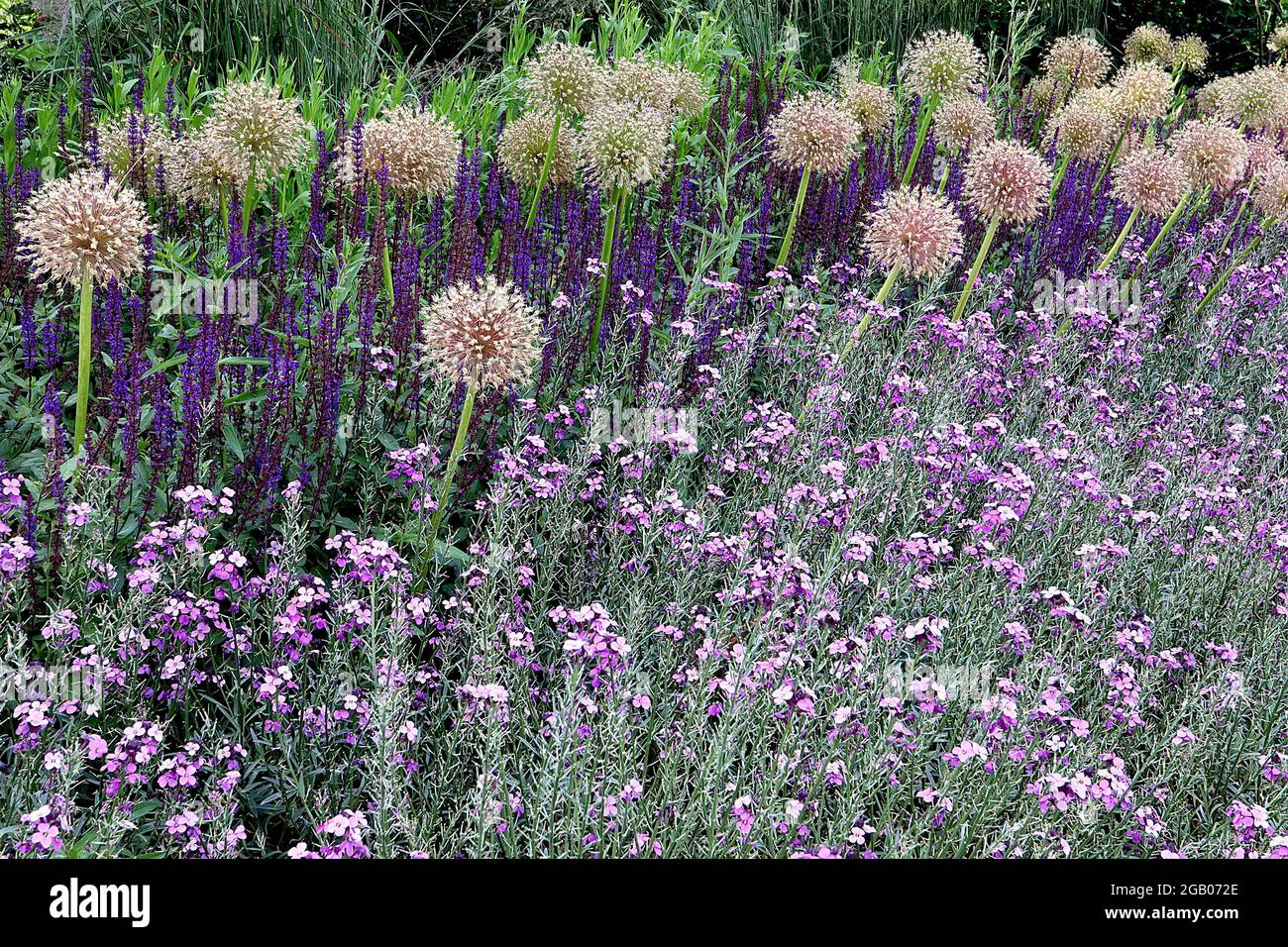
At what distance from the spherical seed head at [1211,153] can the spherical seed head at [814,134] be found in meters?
1.82

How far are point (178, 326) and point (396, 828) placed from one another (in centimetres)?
213

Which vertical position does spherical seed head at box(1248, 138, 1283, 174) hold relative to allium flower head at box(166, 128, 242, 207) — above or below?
above

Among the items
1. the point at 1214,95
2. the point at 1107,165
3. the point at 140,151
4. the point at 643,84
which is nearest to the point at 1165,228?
the point at 1107,165

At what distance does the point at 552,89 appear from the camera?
13.5ft

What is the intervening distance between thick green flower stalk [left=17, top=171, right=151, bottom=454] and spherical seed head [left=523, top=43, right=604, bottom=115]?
178 cm

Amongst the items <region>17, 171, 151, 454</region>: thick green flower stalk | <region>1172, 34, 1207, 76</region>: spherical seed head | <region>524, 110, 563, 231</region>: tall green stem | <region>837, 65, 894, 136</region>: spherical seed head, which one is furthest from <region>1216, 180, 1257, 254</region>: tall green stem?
<region>17, 171, 151, 454</region>: thick green flower stalk

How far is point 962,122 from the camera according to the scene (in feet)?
17.7

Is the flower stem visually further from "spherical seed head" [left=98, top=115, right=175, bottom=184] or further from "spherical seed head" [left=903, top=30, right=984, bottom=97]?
"spherical seed head" [left=903, top=30, right=984, bottom=97]

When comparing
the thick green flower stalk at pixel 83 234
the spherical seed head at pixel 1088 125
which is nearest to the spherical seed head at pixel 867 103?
the spherical seed head at pixel 1088 125

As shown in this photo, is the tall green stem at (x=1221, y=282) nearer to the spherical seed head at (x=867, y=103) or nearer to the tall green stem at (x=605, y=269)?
the spherical seed head at (x=867, y=103)

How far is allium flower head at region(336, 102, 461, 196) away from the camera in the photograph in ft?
11.9

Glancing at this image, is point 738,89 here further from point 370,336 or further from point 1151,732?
point 1151,732

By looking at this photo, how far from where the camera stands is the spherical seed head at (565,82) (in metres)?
4.10
